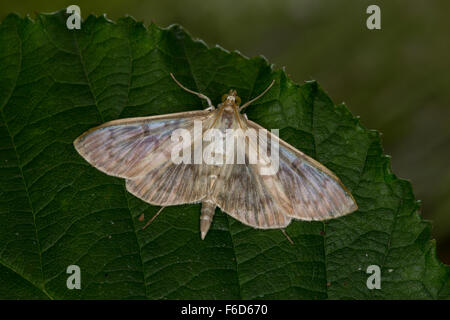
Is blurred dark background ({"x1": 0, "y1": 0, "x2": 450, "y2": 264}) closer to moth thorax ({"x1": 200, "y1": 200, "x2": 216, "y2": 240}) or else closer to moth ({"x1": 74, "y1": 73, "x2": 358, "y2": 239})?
moth ({"x1": 74, "y1": 73, "x2": 358, "y2": 239})

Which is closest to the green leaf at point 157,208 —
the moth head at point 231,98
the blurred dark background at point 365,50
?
the moth head at point 231,98

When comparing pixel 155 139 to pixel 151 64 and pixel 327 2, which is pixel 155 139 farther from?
pixel 327 2

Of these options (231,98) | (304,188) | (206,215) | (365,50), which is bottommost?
(206,215)

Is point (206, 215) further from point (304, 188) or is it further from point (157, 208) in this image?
point (304, 188)

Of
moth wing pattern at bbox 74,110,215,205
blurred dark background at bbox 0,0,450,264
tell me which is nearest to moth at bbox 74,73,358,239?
moth wing pattern at bbox 74,110,215,205

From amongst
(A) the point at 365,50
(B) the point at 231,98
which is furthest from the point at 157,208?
(A) the point at 365,50

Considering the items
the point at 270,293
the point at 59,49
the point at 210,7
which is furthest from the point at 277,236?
the point at 210,7

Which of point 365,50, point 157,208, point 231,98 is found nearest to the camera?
point 231,98

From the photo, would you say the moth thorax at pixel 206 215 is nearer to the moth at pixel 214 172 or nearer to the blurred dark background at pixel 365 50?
the moth at pixel 214 172
